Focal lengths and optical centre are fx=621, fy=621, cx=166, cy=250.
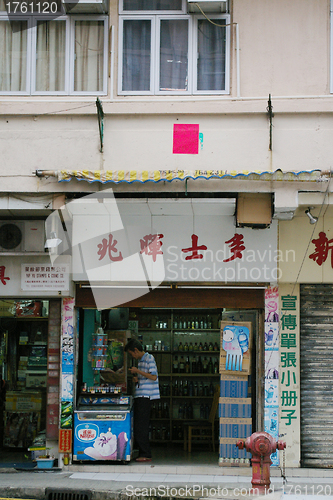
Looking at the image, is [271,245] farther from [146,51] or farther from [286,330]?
[146,51]

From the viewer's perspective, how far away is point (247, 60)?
29.6 feet

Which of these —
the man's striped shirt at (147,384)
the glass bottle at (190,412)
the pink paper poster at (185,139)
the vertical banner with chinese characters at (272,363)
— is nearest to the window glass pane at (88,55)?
the pink paper poster at (185,139)

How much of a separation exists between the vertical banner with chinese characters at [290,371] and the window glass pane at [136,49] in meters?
3.92

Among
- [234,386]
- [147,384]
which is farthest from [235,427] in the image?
[147,384]

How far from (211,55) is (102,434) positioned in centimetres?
592

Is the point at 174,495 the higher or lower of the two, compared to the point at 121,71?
lower

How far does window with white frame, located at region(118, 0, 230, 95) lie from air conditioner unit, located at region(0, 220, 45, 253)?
2439 millimetres

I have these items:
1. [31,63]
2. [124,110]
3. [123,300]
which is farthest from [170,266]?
[31,63]

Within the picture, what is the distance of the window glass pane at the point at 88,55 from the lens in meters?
9.28

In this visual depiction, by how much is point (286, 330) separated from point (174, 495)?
9.95 ft

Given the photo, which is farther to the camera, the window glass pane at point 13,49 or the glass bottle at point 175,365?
the glass bottle at point 175,365

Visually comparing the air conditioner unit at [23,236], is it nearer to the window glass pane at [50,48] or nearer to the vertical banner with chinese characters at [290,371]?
the window glass pane at [50,48]

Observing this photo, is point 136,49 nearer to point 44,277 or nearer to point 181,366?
point 44,277

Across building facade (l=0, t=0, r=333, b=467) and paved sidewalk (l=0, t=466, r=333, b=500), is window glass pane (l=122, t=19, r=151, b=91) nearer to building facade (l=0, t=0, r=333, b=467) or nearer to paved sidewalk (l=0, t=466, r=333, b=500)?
building facade (l=0, t=0, r=333, b=467)
